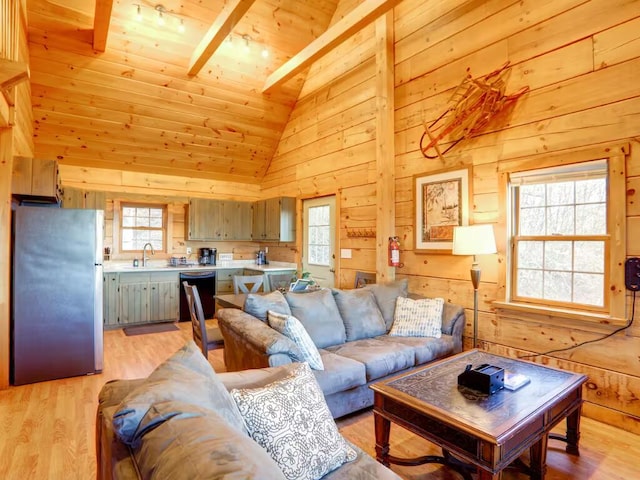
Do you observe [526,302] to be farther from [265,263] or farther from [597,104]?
[265,263]

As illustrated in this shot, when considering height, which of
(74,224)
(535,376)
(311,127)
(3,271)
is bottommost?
(535,376)

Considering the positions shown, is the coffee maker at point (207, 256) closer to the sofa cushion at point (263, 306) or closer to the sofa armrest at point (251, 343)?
the sofa armrest at point (251, 343)

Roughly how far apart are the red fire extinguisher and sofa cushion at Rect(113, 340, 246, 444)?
3.05m

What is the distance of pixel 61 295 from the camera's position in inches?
140

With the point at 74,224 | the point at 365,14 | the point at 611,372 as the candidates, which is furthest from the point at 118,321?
the point at 611,372

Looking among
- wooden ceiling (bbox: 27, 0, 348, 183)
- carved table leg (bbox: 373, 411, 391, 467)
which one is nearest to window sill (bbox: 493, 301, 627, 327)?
carved table leg (bbox: 373, 411, 391, 467)

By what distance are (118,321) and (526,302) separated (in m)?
5.26

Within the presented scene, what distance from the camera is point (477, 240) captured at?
10.6 ft

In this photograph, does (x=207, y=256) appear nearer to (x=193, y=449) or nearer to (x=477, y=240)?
(x=477, y=240)

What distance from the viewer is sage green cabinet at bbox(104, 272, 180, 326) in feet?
17.4

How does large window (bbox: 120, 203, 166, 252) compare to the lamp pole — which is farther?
large window (bbox: 120, 203, 166, 252)

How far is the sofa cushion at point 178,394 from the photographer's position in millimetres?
991

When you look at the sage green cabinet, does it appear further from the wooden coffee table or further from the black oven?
the wooden coffee table

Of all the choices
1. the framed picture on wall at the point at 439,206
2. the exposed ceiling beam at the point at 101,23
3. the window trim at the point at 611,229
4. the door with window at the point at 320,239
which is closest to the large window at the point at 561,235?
the window trim at the point at 611,229
